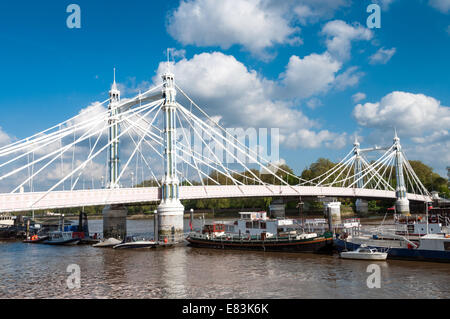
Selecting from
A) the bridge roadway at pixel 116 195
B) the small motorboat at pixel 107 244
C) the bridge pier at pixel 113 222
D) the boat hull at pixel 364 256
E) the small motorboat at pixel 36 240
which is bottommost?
the small motorboat at pixel 36 240

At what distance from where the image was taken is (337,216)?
73.9m

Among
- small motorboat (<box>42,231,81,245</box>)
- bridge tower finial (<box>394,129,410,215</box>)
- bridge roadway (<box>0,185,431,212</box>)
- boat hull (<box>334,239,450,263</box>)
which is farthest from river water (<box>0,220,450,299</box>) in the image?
bridge tower finial (<box>394,129,410,215</box>)

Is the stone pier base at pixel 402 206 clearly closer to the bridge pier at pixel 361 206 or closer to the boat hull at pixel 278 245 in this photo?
the bridge pier at pixel 361 206

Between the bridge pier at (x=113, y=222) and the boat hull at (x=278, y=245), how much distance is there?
1634 centimetres

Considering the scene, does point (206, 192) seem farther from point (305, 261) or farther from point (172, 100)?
point (305, 261)

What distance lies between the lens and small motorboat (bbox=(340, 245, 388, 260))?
28672 millimetres

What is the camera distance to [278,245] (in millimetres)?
35656

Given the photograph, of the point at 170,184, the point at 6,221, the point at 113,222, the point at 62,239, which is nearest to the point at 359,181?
the point at 170,184

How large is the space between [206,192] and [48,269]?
2387 cm

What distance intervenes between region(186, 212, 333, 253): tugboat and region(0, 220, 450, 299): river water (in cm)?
153

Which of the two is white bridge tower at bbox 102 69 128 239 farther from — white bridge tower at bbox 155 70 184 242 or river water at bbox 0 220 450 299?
river water at bbox 0 220 450 299

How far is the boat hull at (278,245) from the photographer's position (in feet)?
112

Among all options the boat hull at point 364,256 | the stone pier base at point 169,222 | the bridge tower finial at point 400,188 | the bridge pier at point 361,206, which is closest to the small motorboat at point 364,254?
the boat hull at point 364,256
